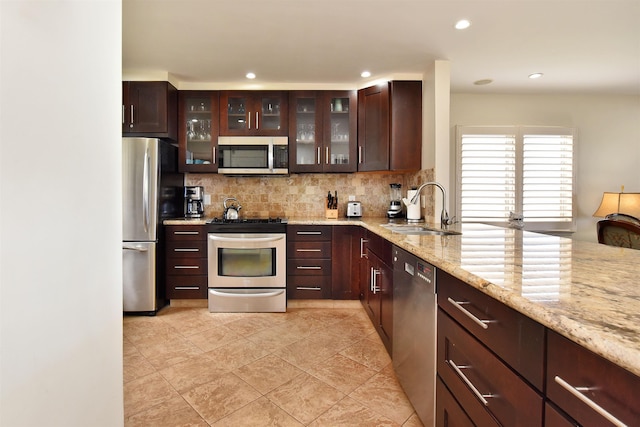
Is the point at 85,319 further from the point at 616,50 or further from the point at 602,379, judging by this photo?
the point at 616,50

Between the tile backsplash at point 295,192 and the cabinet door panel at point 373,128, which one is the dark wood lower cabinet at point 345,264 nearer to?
the tile backsplash at point 295,192

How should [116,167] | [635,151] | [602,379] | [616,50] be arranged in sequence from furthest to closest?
[635,151], [616,50], [116,167], [602,379]

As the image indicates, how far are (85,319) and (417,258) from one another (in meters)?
1.31

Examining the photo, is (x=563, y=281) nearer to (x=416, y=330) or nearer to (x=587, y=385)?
(x=587, y=385)

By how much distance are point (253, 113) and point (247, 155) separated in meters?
0.47

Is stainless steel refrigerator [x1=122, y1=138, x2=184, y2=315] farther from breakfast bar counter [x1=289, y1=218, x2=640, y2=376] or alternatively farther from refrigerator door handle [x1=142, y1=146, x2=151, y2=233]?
breakfast bar counter [x1=289, y1=218, x2=640, y2=376]

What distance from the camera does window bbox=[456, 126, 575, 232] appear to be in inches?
143

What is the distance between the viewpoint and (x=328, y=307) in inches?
125

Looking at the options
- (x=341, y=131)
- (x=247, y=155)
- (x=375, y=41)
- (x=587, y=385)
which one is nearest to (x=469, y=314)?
(x=587, y=385)

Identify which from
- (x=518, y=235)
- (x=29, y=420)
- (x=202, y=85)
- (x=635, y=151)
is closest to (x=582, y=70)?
(x=635, y=151)

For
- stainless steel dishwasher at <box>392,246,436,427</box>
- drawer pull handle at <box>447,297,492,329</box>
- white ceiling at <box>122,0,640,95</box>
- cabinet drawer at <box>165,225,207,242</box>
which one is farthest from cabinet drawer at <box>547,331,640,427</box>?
cabinet drawer at <box>165,225,207,242</box>

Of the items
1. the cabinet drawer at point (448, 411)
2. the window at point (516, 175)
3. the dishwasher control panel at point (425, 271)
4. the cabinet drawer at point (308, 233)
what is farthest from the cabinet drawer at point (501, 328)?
the window at point (516, 175)

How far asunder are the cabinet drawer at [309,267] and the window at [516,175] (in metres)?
1.78

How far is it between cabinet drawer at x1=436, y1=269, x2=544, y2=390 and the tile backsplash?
2548 mm
